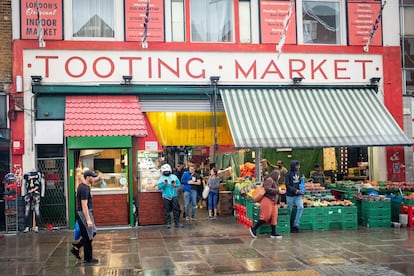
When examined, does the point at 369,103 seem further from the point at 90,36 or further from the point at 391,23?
the point at 90,36

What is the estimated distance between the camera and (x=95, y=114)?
13.2 m

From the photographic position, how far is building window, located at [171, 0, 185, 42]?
1445cm

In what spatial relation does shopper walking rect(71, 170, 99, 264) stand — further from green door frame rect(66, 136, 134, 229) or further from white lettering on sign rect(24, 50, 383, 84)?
white lettering on sign rect(24, 50, 383, 84)

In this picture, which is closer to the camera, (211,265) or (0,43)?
(211,265)

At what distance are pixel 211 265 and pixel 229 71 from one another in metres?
7.37

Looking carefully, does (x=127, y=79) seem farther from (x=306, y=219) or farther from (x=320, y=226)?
(x=320, y=226)

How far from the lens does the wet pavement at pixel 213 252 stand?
8414mm

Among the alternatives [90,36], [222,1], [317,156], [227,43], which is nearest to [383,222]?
[317,156]

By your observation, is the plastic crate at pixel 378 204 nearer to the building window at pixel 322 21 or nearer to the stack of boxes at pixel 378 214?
the stack of boxes at pixel 378 214

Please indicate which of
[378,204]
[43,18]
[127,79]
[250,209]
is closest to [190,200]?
[250,209]

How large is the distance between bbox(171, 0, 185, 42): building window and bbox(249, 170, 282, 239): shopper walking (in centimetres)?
575

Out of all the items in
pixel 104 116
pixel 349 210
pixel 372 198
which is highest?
pixel 104 116

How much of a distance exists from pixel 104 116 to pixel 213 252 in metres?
5.48

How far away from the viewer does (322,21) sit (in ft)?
51.0
